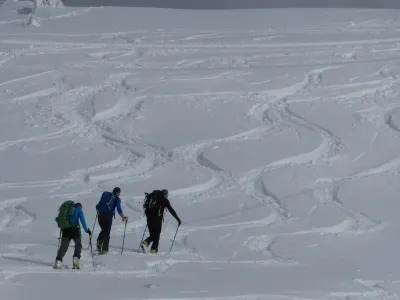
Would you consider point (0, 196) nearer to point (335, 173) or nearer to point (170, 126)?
point (170, 126)

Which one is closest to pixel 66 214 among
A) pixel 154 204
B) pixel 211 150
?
pixel 154 204

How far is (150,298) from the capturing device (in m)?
9.29

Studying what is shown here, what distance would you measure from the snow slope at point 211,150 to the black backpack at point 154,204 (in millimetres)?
655

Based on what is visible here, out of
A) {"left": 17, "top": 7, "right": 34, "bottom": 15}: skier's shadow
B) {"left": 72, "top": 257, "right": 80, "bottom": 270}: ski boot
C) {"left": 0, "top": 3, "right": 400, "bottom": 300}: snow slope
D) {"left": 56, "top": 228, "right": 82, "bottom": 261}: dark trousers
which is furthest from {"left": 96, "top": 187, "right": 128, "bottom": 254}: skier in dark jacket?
{"left": 17, "top": 7, "right": 34, "bottom": 15}: skier's shadow

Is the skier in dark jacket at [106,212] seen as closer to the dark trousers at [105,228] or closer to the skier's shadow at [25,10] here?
the dark trousers at [105,228]

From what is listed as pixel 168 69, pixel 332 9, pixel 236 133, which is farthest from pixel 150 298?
pixel 332 9

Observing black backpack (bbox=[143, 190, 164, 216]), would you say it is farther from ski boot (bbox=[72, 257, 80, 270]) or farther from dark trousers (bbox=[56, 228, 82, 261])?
ski boot (bbox=[72, 257, 80, 270])

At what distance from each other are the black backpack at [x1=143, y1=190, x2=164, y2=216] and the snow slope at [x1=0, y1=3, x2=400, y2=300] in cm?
65

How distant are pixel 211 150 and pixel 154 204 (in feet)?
21.1

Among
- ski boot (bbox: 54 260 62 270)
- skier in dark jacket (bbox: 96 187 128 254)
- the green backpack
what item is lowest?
ski boot (bbox: 54 260 62 270)

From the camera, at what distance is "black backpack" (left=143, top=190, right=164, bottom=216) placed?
1261 cm

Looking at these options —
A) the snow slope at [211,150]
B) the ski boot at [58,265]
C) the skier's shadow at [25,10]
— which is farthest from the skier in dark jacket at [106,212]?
the skier's shadow at [25,10]

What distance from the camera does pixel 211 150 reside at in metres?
18.9

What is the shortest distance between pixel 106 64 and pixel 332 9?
1187 centimetres
